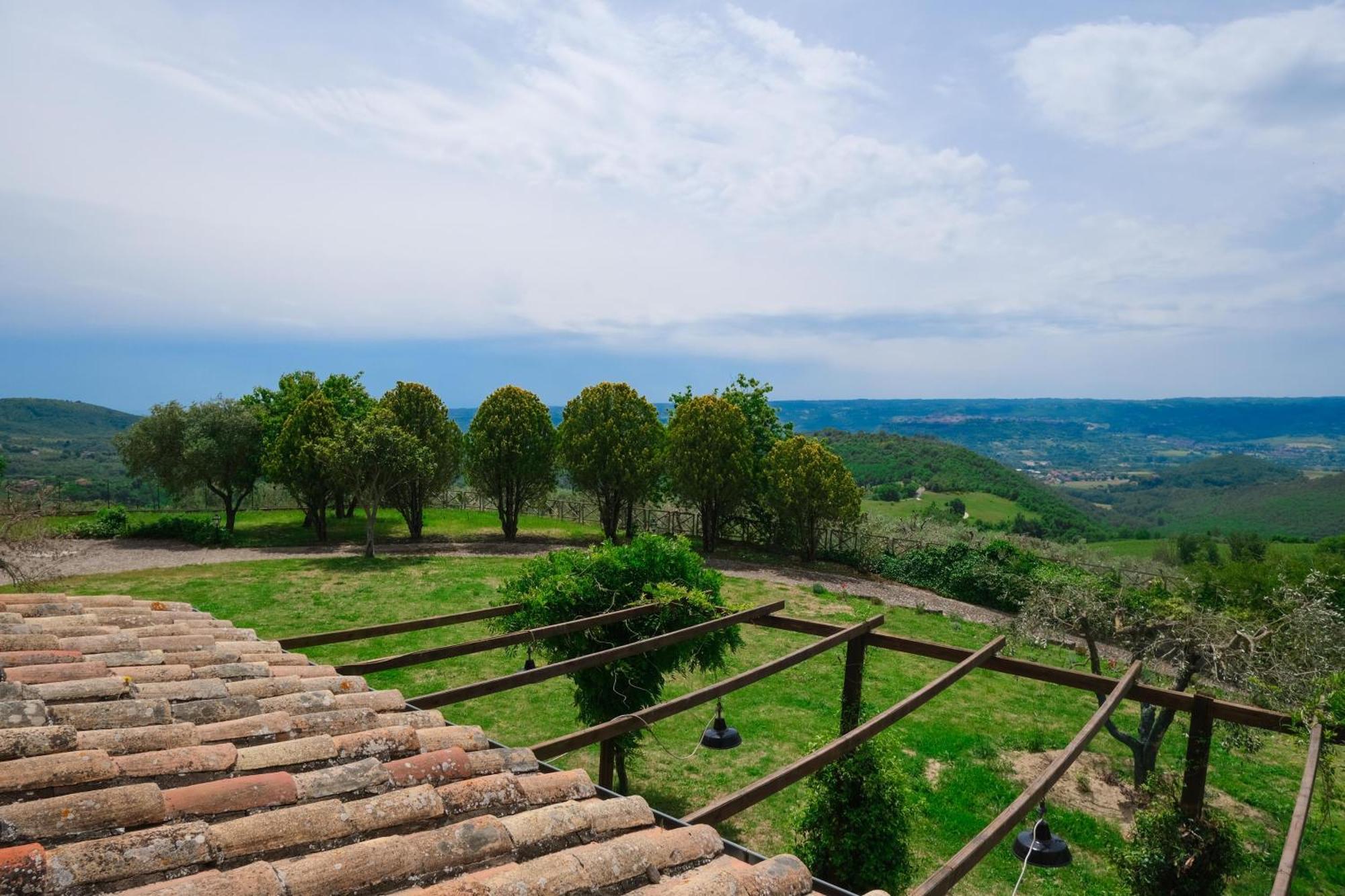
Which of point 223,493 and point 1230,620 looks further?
point 223,493

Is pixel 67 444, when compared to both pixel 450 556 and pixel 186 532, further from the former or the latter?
pixel 450 556

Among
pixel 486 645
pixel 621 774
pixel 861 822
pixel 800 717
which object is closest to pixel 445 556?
pixel 800 717

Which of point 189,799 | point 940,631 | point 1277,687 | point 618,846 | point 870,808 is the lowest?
point 940,631

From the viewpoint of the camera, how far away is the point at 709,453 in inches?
1112

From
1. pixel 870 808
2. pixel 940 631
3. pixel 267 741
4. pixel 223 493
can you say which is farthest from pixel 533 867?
pixel 223 493

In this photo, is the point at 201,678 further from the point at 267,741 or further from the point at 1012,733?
the point at 1012,733

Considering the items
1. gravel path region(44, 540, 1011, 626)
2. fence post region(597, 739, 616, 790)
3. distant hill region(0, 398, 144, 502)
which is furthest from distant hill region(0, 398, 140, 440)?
fence post region(597, 739, 616, 790)

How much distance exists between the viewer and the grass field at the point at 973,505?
201 ft

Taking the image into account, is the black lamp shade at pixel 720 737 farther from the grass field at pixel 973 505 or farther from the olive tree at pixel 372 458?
the grass field at pixel 973 505

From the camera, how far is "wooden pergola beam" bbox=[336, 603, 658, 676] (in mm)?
5352

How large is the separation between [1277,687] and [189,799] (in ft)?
36.7

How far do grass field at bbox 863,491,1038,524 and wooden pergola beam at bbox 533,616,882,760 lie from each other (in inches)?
2058

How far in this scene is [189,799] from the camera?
269 cm

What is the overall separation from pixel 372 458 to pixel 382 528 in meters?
9.27
